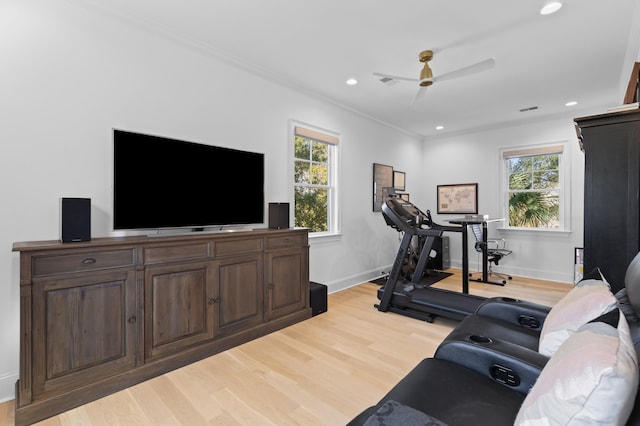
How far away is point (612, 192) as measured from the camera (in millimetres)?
1892

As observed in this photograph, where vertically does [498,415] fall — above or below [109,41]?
below

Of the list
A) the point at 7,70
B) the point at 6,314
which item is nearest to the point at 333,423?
the point at 6,314

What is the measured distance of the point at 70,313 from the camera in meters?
1.89

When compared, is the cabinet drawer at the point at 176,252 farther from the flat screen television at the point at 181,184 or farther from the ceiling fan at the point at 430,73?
the ceiling fan at the point at 430,73

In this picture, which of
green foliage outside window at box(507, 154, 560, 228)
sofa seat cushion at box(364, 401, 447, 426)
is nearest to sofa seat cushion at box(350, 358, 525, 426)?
sofa seat cushion at box(364, 401, 447, 426)

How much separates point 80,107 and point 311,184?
101 inches

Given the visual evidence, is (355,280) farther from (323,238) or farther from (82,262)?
(82,262)

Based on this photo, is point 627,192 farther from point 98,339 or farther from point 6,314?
point 6,314

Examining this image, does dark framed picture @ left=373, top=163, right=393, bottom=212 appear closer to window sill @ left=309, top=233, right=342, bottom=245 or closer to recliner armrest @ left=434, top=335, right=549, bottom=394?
window sill @ left=309, top=233, right=342, bottom=245

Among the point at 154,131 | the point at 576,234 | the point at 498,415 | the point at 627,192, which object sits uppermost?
the point at 154,131

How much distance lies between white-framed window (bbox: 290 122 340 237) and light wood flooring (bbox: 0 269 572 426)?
146cm

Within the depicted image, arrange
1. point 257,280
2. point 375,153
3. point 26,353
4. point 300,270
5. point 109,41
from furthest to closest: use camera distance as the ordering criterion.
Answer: point 375,153
point 300,270
point 257,280
point 109,41
point 26,353

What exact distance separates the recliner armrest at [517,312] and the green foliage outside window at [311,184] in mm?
2476

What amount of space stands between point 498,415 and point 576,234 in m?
5.04
